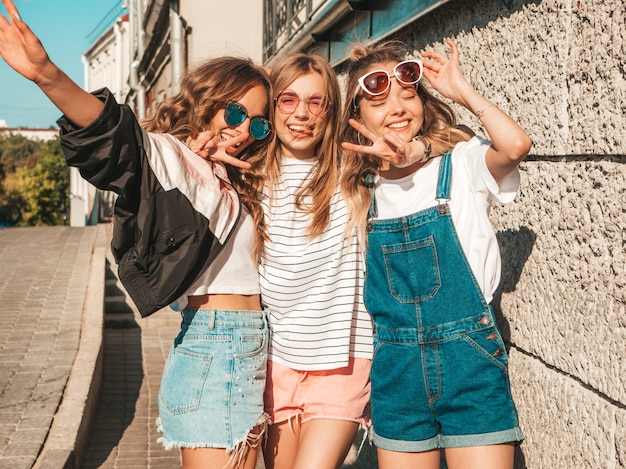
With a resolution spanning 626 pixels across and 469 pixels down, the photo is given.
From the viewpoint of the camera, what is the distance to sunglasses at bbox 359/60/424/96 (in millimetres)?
2420

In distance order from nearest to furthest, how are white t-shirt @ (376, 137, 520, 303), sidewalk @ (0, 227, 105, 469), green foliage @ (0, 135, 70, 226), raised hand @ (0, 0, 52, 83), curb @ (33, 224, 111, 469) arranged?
raised hand @ (0, 0, 52, 83)
white t-shirt @ (376, 137, 520, 303)
curb @ (33, 224, 111, 469)
sidewalk @ (0, 227, 105, 469)
green foliage @ (0, 135, 70, 226)

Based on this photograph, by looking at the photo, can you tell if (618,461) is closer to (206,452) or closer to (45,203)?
(206,452)

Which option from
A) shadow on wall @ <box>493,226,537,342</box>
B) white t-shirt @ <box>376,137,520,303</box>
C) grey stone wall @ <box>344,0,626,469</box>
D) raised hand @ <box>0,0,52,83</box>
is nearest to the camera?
raised hand @ <box>0,0,52,83</box>

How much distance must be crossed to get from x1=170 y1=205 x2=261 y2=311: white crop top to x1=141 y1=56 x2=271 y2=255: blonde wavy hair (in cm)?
7

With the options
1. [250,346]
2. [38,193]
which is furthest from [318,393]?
[38,193]

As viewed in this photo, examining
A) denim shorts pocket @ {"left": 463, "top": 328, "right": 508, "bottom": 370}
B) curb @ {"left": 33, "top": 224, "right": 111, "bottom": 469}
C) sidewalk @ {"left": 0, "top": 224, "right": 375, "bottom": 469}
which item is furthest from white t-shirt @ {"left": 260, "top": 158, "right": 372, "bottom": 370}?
curb @ {"left": 33, "top": 224, "right": 111, "bottom": 469}

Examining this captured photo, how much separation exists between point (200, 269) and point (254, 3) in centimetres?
1254

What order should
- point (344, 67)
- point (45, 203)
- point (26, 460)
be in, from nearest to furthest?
point (26, 460) → point (344, 67) → point (45, 203)

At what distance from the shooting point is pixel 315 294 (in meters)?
2.57

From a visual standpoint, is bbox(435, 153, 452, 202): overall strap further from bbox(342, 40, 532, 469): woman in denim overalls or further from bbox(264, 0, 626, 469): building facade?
bbox(264, 0, 626, 469): building facade

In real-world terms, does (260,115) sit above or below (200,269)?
above

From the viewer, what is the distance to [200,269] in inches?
91.7

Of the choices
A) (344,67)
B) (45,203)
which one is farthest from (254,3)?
(45,203)

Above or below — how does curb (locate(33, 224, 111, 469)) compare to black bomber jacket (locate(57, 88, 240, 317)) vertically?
below
